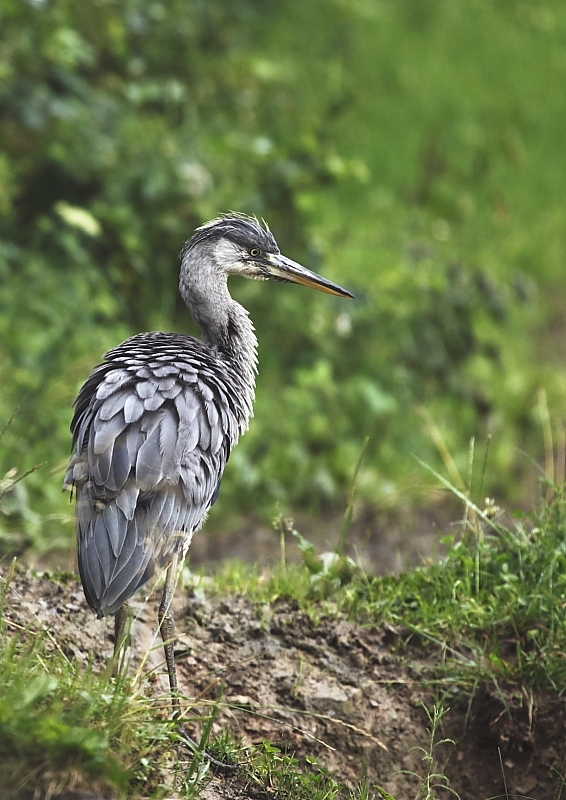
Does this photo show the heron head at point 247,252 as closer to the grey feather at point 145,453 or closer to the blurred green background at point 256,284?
the grey feather at point 145,453

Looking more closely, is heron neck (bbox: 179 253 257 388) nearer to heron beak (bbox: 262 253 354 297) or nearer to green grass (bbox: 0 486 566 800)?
heron beak (bbox: 262 253 354 297)

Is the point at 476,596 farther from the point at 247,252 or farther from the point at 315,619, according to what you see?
the point at 247,252

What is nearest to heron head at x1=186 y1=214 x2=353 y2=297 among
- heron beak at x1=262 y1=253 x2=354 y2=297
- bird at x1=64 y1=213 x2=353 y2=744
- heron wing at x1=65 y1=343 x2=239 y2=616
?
heron beak at x1=262 y1=253 x2=354 y2=297

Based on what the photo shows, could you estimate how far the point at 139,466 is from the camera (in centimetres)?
357

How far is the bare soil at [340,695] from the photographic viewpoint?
12.3 feet

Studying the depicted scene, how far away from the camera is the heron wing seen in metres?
3.44

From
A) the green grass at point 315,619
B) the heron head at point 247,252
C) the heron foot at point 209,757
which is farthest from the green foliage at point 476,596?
the heron head at point 247,252

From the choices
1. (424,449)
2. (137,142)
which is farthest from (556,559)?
(137,142)

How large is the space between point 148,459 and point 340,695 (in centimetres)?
110

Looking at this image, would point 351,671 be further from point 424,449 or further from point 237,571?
point 424,449

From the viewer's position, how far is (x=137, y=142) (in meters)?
7.20

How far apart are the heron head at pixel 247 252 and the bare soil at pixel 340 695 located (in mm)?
1400

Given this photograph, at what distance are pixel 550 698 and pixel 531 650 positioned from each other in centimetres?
20

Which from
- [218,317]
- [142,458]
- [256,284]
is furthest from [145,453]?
[256,284]
